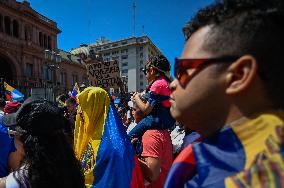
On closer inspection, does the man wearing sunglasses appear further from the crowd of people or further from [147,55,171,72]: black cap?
[147,55,171,72]: black cap

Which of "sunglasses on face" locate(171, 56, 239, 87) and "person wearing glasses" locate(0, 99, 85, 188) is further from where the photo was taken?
"person wearing glasses" locate(0, 99, 85, 188)

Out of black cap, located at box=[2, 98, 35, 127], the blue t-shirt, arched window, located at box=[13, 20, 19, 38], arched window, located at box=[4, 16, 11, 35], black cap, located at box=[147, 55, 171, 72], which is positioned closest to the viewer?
black cap, located at box=[2, 98, 35, 127]

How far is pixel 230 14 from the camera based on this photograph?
3.10 feet

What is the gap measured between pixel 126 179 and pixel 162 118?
30.6 inches

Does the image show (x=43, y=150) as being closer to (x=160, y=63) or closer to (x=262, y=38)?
(x=262, y=38)

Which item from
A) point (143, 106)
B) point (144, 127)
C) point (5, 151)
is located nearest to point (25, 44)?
point (5, 151)

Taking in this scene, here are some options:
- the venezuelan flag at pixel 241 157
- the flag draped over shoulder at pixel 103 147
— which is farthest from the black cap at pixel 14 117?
the venezuelan flag at pixel 241 157

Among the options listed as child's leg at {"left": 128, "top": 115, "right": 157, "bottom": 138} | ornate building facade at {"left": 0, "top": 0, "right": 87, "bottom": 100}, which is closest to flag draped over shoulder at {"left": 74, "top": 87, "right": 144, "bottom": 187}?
child's leg at {"left": 128, "top": 115, "right": 157, "bottom": 138}

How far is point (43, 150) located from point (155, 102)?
1496 millimetres

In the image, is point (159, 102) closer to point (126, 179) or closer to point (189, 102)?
point (126, 179)

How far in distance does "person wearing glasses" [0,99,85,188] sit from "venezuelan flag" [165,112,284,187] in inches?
45.4

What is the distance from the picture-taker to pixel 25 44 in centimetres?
3419

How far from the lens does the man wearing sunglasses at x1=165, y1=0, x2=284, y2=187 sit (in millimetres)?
827

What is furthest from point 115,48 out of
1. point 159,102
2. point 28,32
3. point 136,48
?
point 159,102
